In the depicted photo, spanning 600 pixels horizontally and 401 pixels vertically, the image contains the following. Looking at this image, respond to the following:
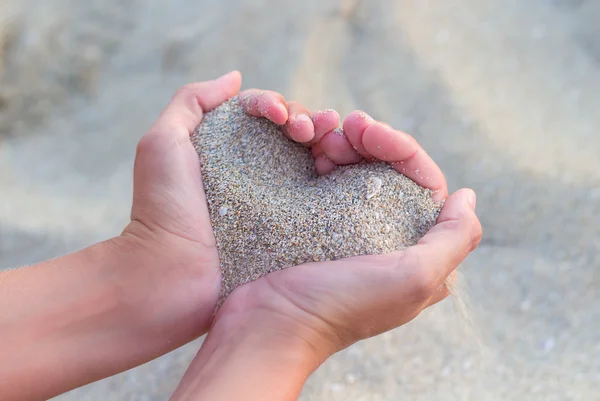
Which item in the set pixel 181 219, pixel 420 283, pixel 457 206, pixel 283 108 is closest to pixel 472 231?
pixel 457 206

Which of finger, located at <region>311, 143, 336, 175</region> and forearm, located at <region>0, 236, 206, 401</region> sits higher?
finger, located at <region>311, 143, 336, 175</region>

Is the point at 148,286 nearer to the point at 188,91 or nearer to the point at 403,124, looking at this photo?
the point at 188,91

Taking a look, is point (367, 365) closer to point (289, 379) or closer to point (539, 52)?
point (289, 379)

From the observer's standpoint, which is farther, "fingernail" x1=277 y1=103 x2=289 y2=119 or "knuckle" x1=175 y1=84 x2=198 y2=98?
"knuckle" x1=175 y1=84 x2=198 y2=98

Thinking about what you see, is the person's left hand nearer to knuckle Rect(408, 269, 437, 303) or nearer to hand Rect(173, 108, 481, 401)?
hand Rect(173, 108, 481, 401)

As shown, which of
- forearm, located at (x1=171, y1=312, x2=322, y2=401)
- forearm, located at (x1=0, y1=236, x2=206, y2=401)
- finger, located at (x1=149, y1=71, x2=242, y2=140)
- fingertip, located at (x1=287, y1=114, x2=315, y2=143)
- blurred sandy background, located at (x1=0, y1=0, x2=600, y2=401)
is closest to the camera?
forearm, located at (x1=171, y1=312, x2=322, y2=401)

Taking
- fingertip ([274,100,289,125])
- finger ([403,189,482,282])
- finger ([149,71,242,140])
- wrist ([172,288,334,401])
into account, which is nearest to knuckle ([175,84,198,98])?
finger ([149,71,242,140])

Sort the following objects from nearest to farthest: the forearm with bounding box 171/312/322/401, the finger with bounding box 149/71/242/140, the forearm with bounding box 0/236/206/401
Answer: the forearm with bounding box 171/312/322/401 → the forearm with bounding box 0/236/206/401 → the finger with bounding box 149/71/242/140

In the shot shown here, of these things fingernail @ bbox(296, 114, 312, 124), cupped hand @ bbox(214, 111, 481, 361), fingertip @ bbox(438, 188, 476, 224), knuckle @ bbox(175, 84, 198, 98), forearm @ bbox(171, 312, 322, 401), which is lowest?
forearm @ bbox(171, 312, 322, 401)
